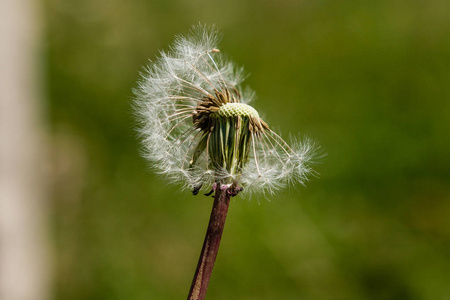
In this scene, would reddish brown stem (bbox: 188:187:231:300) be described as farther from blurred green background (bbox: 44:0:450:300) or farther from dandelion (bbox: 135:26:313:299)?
blurred green background (bbox: 44:0:450:300)

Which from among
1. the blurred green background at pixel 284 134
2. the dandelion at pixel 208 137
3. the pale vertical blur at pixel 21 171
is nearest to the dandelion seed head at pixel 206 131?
the dandelion at pixel 208 137

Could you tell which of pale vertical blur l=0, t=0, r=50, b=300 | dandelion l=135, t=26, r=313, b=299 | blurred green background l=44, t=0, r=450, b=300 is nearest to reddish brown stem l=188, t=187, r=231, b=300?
dandelion l=135, t=26, r=313, b=299

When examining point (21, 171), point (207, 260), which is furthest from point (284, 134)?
point (207, 260)

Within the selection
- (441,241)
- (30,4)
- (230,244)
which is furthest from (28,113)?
(441,241)

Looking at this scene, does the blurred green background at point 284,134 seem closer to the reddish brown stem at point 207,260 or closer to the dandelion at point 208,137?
the dandelion at point 208,137

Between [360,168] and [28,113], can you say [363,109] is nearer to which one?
[360,168]
